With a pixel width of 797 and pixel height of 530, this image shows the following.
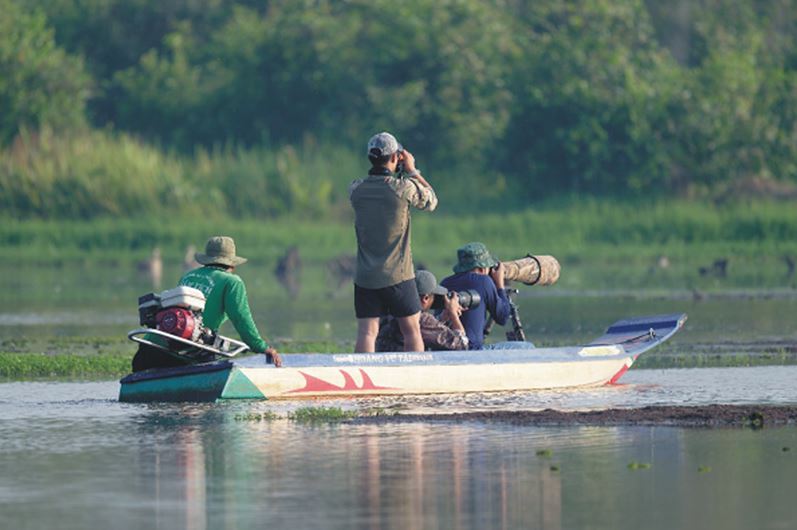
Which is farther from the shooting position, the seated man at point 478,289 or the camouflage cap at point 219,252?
the seated man at point 478,289

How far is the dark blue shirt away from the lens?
16953mm

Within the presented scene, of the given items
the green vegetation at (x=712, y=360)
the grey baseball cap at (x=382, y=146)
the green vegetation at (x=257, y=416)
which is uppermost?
the grey baseball cap at (x=382, y=146)

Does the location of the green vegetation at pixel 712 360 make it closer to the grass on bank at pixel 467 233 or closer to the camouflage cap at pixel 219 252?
the camouflage cap at pixel 219 252

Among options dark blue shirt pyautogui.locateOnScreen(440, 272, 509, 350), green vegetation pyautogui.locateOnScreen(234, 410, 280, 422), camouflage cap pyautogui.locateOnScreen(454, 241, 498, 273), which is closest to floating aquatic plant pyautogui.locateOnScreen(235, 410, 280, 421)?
green vegetation pyautogui.locateOnScreen(234, 410, 280, 422)

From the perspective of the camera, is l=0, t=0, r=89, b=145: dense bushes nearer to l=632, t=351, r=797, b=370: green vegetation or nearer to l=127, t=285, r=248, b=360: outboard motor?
l=632, t=351, r=797, b=370: green vegetation

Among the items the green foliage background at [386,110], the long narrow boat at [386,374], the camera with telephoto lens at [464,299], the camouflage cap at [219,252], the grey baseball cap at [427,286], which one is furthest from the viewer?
the green foliage background at [386,110]

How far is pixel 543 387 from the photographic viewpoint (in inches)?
659

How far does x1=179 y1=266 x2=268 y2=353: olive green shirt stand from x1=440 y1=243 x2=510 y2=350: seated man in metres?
1.98

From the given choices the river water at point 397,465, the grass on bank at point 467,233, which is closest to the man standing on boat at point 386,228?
the river water at point 397,465

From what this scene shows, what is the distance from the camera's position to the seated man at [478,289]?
667 inches

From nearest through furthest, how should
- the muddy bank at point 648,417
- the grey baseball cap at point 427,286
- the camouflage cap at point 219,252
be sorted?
the muddy bank at point 648,417 → the camouflage cap at point 219,252 → the grey baseball cap at point 427,286

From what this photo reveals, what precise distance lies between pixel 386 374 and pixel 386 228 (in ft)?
3.78

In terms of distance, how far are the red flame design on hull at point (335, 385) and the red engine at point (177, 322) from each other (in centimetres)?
94

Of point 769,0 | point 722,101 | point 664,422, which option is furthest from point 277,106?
point 664,422
